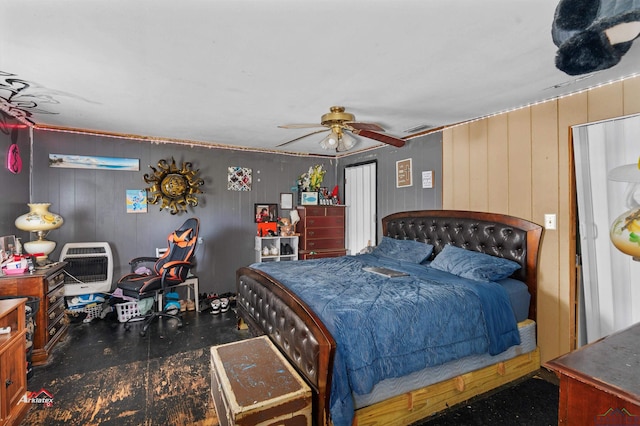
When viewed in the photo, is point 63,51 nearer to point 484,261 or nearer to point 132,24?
point 132,24

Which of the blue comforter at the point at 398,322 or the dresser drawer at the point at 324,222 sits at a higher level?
the dresser drawer at the point at 324,222

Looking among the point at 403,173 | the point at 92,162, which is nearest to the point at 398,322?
the point at 403,173

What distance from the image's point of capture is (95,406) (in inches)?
87.0

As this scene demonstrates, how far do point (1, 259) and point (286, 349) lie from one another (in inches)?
109

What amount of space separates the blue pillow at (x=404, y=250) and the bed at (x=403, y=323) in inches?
7.4

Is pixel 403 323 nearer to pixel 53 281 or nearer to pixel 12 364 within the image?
pixel 12 364

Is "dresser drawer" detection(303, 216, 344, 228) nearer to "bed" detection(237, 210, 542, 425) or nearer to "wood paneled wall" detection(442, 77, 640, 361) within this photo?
"bed" detection(237, 210, 542, 425)

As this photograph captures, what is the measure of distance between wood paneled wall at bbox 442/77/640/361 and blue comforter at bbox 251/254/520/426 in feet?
1.87

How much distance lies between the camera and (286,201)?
5.41 metres

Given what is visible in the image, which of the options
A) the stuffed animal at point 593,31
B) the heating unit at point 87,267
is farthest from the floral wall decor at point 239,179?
the stuffed animal at point 593,31

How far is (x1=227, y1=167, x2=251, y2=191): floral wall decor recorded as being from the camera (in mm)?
4938

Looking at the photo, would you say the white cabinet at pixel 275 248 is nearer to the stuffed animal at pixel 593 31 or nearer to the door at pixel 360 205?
the door at pixel 360 205

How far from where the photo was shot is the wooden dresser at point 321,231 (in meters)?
5.15

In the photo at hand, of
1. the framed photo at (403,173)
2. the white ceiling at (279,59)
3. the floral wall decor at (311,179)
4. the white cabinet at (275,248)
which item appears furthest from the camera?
the floral wall decor at (311,179)
